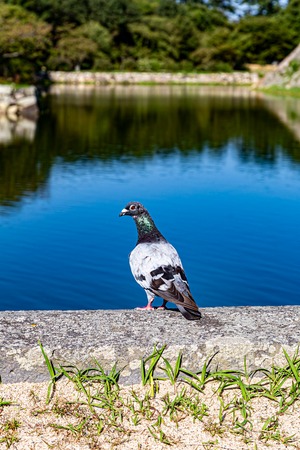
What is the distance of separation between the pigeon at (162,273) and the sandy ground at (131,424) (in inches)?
20.3

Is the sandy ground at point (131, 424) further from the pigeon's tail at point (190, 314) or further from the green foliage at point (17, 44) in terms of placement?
the green foliage at point (17, 44)

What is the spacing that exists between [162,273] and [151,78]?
172ft

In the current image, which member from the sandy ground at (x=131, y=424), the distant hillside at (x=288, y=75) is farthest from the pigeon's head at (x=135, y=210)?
the distant hillside at (x=288, y=75)

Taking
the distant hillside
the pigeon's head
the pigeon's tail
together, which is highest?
the distant hillside

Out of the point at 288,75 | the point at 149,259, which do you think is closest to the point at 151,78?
the point at 288,75

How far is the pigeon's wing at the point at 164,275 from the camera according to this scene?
3.51 meters

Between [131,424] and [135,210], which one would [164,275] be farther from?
[131,424]

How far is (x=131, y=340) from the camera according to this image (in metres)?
3.26

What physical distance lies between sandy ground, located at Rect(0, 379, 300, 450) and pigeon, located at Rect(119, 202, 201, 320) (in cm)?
52

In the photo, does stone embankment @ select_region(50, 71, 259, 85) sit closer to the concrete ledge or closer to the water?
the water

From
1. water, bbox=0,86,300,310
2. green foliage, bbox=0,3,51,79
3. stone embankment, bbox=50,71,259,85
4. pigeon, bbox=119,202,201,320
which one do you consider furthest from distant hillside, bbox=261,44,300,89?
pigeon, bbox=119,202,201,320

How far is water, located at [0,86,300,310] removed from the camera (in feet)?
21.1

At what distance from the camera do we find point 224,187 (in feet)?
39.7

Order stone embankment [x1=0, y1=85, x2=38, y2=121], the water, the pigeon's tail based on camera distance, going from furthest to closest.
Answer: stone embankment [x1=0, y1=85, x2=38, y2=121] < the water < the pigeon's tail
